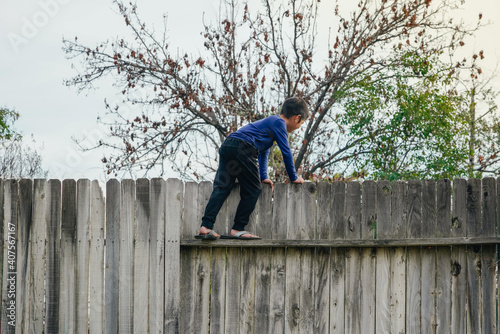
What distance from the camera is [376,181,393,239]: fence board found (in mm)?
5973

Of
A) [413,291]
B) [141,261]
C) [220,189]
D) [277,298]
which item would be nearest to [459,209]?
[413,291]

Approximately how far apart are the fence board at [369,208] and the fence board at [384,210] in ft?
0.14

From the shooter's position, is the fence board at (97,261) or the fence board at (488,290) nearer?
the fence board at (97,261)

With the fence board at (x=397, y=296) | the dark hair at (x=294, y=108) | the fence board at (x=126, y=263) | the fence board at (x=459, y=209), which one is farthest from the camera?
the dark hair at (x=294, y=108)

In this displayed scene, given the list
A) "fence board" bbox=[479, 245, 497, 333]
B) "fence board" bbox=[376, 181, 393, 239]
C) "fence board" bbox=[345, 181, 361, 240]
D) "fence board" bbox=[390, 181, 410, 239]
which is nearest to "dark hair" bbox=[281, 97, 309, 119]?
"fence board" bbox=[345, 181, 361, 240]

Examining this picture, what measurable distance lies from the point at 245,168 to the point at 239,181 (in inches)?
5.6

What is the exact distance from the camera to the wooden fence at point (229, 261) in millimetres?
5809

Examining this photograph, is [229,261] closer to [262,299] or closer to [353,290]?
[262,299]

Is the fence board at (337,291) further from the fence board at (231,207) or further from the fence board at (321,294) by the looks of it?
the fence board at (231,207)

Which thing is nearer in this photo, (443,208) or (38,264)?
(38,264)

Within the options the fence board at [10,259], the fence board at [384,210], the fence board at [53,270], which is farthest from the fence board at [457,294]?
the fence board at [10,259]

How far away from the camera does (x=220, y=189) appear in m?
5.82

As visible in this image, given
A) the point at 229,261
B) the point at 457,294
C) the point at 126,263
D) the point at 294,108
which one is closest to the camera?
the point at 126,263

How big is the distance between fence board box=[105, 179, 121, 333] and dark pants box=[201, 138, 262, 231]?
857 millimetres
